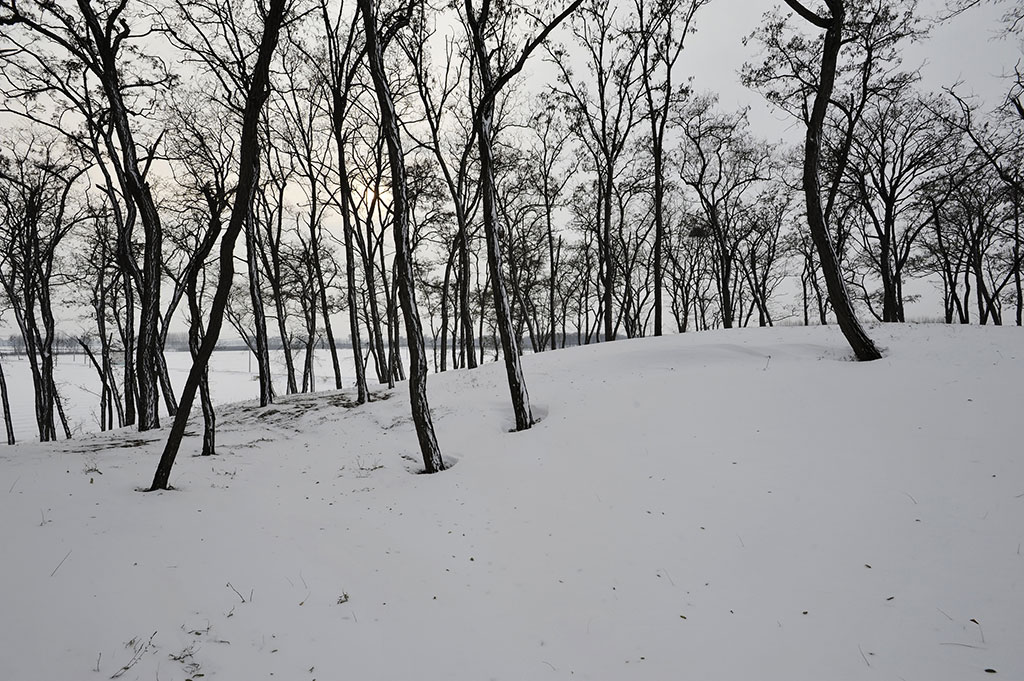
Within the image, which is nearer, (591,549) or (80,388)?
(591,549)

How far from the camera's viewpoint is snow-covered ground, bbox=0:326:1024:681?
2936 millimetres

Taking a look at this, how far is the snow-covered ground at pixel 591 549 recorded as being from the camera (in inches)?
116

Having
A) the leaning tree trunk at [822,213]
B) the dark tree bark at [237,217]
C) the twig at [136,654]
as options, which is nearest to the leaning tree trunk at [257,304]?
the dark tree bark at [237,217]

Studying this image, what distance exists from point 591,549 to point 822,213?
27.2 ft

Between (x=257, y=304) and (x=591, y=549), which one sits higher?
(x=257, y=304)

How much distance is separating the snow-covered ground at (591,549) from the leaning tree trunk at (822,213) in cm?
100

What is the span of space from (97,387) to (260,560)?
193 feet

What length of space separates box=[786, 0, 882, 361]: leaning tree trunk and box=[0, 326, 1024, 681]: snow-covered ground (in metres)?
1.00

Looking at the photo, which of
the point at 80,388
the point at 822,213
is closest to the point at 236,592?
the point at 822,213


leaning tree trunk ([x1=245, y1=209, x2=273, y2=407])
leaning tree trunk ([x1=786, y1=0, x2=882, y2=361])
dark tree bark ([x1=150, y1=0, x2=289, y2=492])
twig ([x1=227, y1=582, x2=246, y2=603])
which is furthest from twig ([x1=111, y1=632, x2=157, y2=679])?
leaning tree trunk ([x1=245, y1=209, x2=273, y2=407])

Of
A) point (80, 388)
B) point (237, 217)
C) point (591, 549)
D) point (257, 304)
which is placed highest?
point (237, 217)

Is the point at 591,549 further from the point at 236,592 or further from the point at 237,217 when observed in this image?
the point at 237,217

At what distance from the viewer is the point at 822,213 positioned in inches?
327

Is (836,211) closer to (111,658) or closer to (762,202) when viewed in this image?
(762,202)
